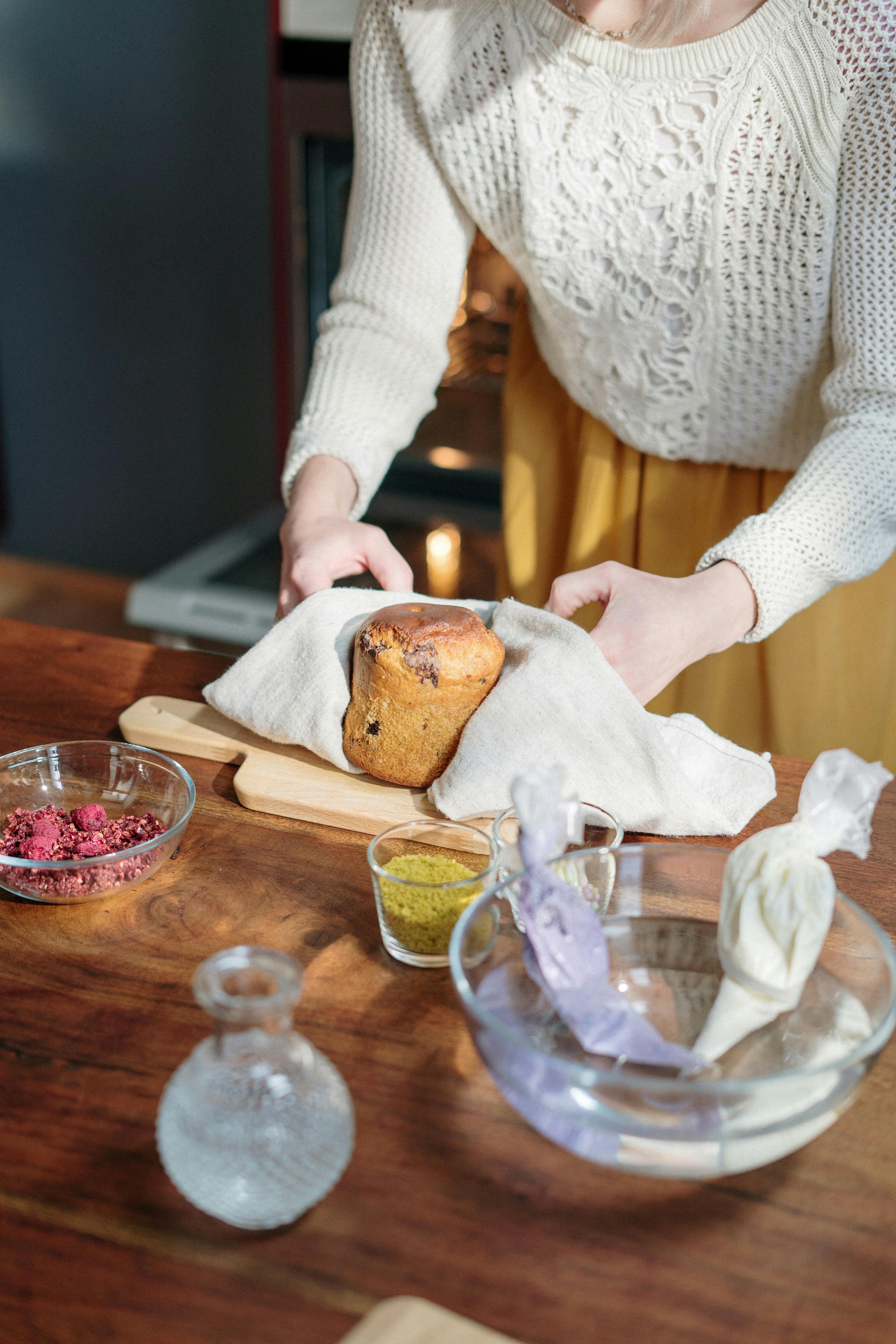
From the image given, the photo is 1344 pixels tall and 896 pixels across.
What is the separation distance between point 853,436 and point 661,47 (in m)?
0.42

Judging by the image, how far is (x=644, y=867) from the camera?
2.26 feet

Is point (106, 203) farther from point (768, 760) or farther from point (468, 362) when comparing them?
point (768, 760)

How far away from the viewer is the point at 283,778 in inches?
34.3

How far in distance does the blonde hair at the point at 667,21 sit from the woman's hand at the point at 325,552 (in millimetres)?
530

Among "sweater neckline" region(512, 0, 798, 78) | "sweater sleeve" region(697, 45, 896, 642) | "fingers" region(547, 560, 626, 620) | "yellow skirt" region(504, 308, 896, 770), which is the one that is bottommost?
"yellow skirt" region(504, 308, 896, 770)

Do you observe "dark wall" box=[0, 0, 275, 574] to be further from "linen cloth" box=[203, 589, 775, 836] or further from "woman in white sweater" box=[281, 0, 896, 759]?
"linen cloth" box=[203, 589, 775, 836]

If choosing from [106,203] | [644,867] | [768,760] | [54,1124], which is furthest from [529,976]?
[106,203]

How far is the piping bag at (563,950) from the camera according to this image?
1.88 feet

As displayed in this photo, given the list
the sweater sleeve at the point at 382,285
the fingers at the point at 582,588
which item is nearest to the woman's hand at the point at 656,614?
the fingers at the point at 582,588

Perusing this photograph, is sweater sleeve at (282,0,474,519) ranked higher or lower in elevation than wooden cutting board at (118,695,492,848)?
higher

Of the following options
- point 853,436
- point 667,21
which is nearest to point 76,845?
point 853,436

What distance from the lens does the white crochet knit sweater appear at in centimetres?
103

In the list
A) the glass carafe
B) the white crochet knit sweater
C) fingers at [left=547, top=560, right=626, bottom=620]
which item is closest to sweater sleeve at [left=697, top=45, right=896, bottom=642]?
the white crochet knit sweater

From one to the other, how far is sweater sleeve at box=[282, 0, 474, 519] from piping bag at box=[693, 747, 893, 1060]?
0.70 m
